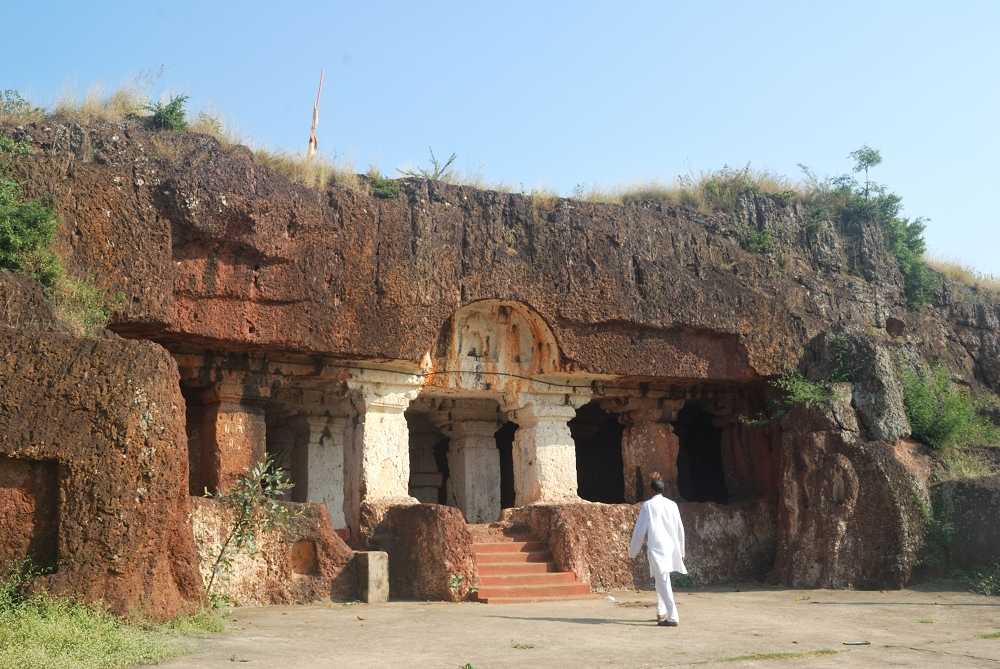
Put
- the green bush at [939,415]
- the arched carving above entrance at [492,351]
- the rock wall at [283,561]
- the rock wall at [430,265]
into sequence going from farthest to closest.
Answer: the green bush at [939,415], the arched carving above entrance at [492,351], the rock wall at [430,265], the rock wall at [283,561]

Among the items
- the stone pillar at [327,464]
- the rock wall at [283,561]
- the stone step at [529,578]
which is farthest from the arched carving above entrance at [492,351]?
the rock wall at [283,561]

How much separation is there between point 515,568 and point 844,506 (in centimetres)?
422

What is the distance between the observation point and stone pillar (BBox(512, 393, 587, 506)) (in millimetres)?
14344

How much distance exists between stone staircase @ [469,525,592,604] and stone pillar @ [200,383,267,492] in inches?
113

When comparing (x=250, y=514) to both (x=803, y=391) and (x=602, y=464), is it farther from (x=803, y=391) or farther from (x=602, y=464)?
(x=602, y=464)

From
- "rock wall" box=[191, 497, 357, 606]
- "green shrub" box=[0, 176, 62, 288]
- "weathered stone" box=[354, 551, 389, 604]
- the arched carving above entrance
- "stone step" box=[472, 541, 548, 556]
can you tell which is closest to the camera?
"green shrub" box=[0, 176, 62, 288]

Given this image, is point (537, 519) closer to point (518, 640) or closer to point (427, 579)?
point (427, 579)

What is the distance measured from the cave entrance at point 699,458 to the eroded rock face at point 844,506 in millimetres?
3902

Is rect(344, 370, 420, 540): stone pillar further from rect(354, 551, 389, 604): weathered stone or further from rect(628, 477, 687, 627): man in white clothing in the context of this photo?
rect(628, 477, 687, 627): man in white clothing

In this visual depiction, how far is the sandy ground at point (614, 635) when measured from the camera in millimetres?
6770

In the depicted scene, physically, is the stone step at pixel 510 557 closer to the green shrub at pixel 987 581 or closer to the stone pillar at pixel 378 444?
the stone pillar at pixel 378 444

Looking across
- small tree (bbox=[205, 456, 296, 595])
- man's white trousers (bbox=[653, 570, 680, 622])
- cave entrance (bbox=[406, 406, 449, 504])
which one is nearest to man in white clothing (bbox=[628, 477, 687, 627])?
man's white trousers (bbox=[653, 570, 680, 622])

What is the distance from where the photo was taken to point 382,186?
13.3 metres

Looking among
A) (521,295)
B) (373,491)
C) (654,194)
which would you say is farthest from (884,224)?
(373,491)
